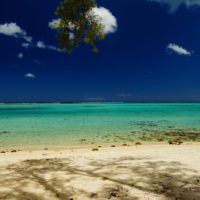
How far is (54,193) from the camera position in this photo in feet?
21.1

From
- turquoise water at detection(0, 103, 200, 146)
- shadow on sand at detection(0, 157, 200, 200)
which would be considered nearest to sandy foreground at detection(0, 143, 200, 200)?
shadow on sand at detection(0, 157, 200, 200)

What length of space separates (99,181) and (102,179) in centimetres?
21

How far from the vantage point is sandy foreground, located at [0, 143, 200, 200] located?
6273mm

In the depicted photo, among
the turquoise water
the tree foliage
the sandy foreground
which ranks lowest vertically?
the turquoise water

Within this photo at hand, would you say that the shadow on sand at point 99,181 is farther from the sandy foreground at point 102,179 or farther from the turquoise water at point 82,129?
the turquoise water at point 82,129

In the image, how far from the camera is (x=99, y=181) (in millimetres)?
7320

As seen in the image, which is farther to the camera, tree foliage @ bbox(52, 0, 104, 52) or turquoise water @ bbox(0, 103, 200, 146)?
turquoise water @ bbox(0, 103, 200, 146)

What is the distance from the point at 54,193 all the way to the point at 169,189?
3.05m

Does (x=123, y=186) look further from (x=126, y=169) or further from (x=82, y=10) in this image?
(x=82, y=10)

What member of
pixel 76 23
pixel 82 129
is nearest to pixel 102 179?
pixel 76 23

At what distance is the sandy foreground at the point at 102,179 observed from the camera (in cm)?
627

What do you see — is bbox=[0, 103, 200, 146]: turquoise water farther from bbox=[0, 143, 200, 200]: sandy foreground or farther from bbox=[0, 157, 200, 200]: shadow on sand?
bbox=[0, 157, 200, 200]: shadow on sand

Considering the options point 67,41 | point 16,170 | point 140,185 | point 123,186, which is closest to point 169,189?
point 140,185

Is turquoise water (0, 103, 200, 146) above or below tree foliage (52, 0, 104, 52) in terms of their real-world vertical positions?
below
